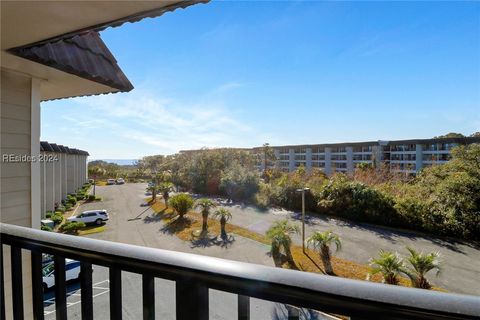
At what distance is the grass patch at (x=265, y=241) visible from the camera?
6.56 metres

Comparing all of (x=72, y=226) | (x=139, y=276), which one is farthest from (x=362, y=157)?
(x=139, y=276)

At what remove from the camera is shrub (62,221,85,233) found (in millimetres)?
8997

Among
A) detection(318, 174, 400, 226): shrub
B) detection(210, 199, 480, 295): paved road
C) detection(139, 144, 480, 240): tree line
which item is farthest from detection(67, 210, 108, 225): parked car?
detection(318, 174, 400, 226): shrub

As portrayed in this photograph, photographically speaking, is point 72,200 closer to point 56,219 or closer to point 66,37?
point 56,219

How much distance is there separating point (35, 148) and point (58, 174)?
36.2 feet

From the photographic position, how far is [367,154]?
88.9ft

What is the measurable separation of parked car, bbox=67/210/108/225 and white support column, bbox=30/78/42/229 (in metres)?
9.27

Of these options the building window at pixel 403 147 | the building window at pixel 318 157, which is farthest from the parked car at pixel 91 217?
the building window at pixel 403 147

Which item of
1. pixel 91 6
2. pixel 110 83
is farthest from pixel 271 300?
pixel 110 83

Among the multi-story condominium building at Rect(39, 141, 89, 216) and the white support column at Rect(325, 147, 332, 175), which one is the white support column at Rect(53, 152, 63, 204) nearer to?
the multi-story condominium building at Rect(39, 141, 89, 216)

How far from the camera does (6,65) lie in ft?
5.66

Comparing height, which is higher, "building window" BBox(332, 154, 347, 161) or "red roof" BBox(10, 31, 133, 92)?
"red roof" BBox(10, 31, 133, 92)

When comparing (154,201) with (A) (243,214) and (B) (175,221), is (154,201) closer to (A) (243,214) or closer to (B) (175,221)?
(B) (175,221)

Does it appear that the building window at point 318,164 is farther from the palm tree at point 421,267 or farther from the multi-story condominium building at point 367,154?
the palm tree at point 421,267
